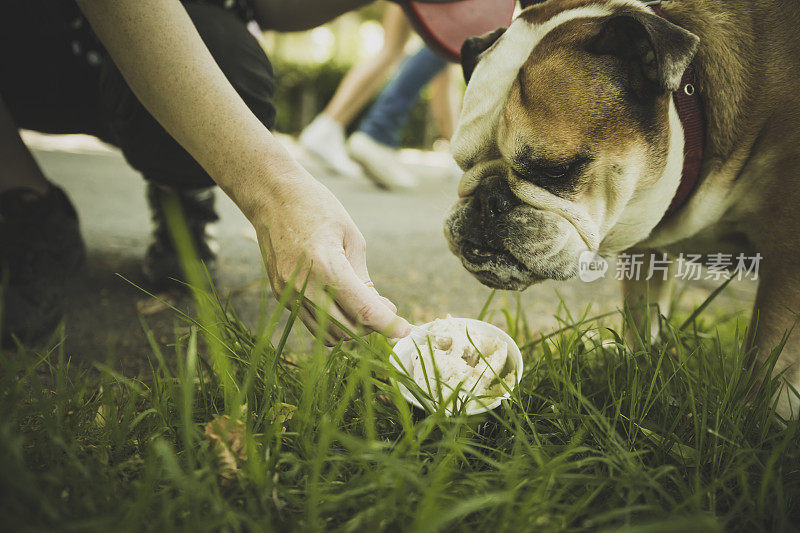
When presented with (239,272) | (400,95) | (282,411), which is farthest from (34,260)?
(400,95)

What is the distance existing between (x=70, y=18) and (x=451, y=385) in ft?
5.81

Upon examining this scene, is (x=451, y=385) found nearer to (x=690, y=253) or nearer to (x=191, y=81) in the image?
(x=191, y=81)

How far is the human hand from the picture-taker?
1.05 meters

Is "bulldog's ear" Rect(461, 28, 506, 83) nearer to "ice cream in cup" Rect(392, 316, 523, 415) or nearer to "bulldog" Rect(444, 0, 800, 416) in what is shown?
"bulldog" Rect(444, 0, 800, 416)

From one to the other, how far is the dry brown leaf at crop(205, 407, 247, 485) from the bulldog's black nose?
809 mm

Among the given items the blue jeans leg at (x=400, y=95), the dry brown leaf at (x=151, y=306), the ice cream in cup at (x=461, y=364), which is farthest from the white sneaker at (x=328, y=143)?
the ice cream in cup at (x=461, y=364)

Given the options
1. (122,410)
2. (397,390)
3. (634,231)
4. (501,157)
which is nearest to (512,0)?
(501,157)

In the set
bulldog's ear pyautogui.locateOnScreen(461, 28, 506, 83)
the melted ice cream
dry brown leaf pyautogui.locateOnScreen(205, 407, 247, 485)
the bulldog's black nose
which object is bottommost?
dry brown leaf pyautogui.locateOnScreen(205, 407, 247, 485)

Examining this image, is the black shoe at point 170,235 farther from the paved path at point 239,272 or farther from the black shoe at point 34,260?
the black shoe at point 34,260

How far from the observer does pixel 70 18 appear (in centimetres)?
177

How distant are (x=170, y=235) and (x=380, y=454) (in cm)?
157

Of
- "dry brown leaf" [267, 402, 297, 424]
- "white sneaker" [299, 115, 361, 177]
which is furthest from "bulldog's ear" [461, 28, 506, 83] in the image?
"white sneaker" [299, 115, 361, 177]

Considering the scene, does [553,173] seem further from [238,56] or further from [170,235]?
[170,235]

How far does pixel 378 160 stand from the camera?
4.56 m
